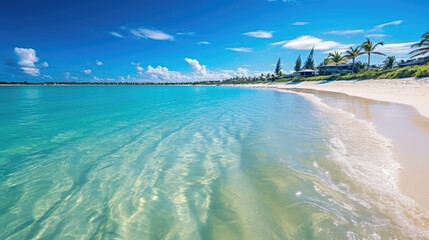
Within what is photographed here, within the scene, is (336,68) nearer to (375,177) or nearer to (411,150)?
(411,150)

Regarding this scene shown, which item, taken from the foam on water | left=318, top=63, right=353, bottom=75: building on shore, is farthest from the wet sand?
left=318, top=63, right=353, bottom=75: building on shore

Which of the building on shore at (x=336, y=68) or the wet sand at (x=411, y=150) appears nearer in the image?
the wet sand at (x=411, y=150)

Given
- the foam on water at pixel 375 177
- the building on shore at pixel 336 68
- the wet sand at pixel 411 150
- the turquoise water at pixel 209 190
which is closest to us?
the foam on water at pixel 375 177

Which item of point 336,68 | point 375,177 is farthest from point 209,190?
point 336,68

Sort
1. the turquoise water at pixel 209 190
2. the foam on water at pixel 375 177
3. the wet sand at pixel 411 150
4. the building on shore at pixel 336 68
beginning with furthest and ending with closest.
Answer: the building on shore at pixel 336 68, the wet sand at pixel 411 150, the turquoise water at pixel 209 190, the foam on water at pixel 375 177

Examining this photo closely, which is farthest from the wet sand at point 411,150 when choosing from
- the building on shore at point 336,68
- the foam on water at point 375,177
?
the building on shore at point 336,68

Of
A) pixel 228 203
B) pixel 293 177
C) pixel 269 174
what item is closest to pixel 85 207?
pixel 228 203

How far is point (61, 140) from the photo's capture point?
8562mm

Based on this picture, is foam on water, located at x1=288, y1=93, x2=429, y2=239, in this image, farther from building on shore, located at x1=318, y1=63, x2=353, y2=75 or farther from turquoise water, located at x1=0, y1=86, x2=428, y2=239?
building on shore, located at x1=318, y1=63, x2=353, y2=75

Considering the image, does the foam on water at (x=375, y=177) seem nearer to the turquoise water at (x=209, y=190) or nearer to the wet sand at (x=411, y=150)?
the turquoise water at (x=209, y=190)

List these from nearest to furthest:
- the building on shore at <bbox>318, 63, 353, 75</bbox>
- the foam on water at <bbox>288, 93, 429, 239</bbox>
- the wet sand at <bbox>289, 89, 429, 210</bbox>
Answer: the foam on water at <bbox>288, 93, 429, 239</bbox> < the wet sand at <bbox>289, 89, 429, 210</bbox> < the building on shore at <bbox>318, 63, 353, 75</bbox>

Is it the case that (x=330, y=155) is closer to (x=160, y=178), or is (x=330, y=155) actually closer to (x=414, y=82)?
(x=160, y=178)

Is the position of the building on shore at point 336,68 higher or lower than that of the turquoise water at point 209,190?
higher

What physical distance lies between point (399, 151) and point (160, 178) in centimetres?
686
